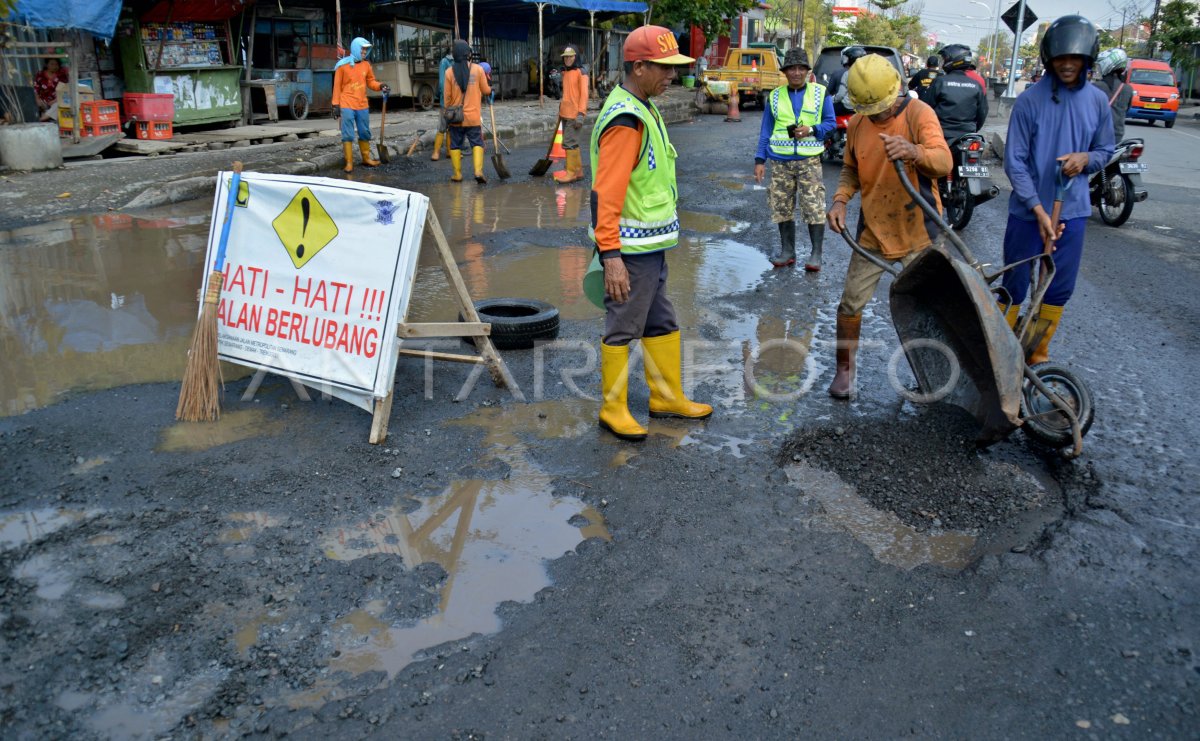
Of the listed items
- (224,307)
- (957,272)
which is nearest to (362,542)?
(224,307)

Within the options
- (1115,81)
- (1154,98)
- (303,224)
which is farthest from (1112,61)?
(1154,98)

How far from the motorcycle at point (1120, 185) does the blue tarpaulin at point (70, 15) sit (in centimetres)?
1307

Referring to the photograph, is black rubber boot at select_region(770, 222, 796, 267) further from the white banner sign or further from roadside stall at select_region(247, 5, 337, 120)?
roadside stall at select_region(247, 5, 337, 120)

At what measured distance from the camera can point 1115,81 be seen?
9703mm

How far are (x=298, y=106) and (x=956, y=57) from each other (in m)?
13.7

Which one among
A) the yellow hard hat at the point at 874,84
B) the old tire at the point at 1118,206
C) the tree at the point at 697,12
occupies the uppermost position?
the tree at the point at 697,12

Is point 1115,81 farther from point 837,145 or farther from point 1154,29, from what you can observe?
point 1154,29

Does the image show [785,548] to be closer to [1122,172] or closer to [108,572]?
[108,572]

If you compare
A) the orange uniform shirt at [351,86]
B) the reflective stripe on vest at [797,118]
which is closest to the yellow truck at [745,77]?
the orange uniform shirt at [351,86]

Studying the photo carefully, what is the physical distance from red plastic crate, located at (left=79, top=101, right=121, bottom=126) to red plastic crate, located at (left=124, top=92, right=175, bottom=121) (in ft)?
1.57

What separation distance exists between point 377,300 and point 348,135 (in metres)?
10.2

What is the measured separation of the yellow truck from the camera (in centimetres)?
3000

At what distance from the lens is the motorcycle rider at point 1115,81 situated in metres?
9.49

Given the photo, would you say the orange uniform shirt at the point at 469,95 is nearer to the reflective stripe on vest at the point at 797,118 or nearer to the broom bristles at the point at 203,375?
the reflective stripe on vest at the point at 797,118
